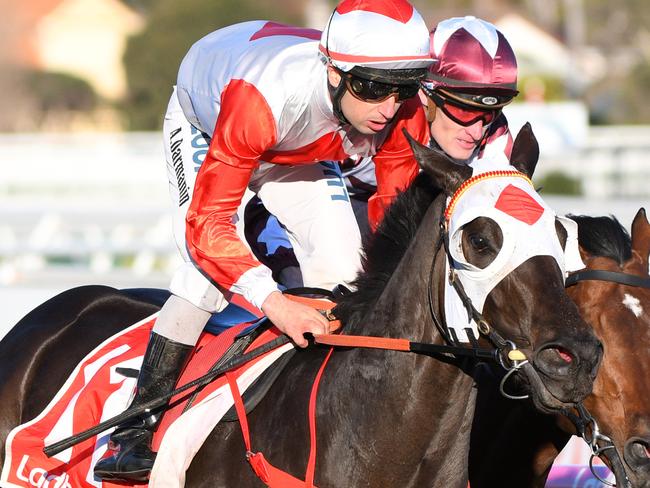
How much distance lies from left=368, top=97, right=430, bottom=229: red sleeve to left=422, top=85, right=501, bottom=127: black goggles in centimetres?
10

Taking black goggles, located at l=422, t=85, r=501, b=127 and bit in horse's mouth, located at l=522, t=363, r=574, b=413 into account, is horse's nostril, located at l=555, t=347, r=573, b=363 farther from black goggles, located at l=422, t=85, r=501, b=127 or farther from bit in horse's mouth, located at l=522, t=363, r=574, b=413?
black goggles, located at l=422, t=85, r=501, b=127

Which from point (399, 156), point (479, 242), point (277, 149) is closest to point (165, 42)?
point (399, 156)

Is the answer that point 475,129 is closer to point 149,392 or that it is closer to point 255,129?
point 255,129

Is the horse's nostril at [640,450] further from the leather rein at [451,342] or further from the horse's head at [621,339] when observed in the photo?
the leather rein at [451,342]

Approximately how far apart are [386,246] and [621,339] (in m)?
0.78

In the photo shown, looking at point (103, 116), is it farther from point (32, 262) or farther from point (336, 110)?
point (336, 110)

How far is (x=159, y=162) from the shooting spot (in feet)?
60.9

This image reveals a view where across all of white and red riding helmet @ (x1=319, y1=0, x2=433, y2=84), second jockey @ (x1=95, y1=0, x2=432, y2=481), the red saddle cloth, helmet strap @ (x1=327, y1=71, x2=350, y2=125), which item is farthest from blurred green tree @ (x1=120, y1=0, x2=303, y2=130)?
white and red riding helmet @ (x1=319, y1=0, x2=433, y2=84)

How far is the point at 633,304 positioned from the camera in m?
3.81

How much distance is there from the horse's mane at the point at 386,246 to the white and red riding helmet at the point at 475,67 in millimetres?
645

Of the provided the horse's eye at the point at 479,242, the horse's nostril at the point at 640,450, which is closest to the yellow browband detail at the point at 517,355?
the horse's eye at the point at 479,242

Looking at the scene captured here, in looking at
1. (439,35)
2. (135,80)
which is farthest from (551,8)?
(439,35)

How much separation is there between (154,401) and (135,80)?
38.8 meters

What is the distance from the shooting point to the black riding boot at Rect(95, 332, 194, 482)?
13.0 ft
